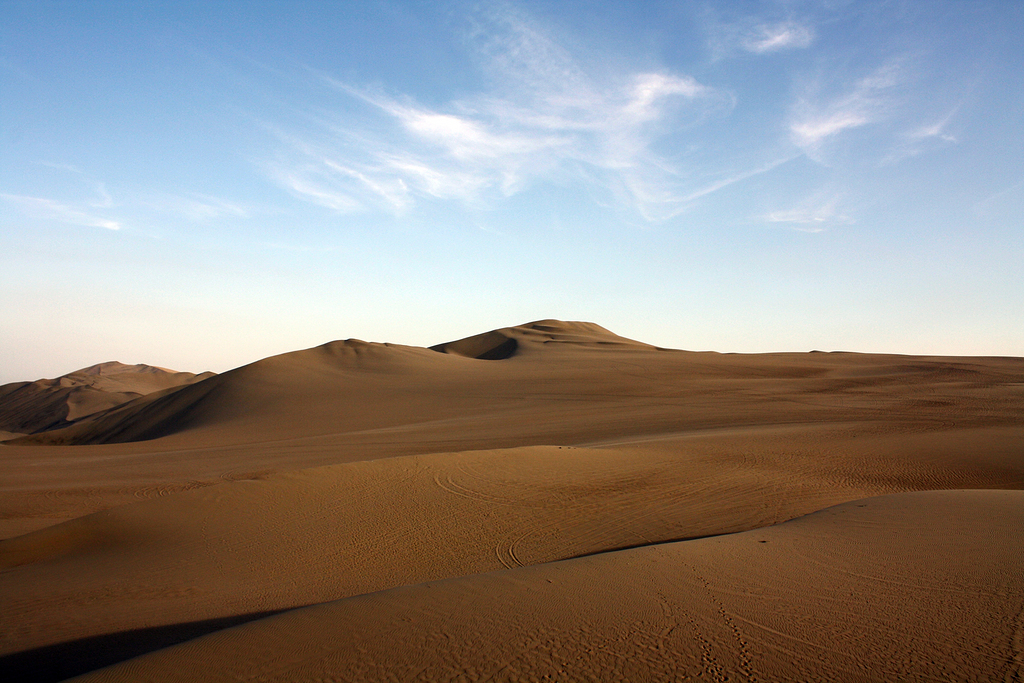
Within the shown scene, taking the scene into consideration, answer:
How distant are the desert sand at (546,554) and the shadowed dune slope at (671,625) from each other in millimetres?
23

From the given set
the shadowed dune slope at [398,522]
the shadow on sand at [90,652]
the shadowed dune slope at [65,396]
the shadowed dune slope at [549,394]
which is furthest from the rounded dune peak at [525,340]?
the shadow on sand at [90,652]

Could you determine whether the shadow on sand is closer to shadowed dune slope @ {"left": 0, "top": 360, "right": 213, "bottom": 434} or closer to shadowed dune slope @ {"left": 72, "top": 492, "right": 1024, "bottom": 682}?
shadowed dune slope @ {"left": 72, "top": 492, "right": 1024, "bottom": 682}

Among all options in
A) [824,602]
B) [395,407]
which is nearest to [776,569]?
[824,602]

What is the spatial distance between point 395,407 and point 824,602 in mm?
26533

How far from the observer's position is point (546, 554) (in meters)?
7.80

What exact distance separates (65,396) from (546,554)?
249 feet

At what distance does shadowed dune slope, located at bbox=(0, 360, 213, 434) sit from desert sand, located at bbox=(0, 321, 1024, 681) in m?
47.2

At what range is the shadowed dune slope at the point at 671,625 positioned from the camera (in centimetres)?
367

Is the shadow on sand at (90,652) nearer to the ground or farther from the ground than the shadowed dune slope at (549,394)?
nearer to the ground

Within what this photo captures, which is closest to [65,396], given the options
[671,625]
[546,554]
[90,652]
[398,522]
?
[398,522]

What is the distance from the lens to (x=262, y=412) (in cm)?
2977

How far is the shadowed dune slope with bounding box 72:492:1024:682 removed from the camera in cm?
367

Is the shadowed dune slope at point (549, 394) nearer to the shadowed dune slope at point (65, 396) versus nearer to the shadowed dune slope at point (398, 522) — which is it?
the shadowed dune slope at point (398, 522)

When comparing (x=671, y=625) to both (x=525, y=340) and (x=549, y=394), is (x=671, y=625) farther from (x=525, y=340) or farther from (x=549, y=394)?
(x=525, y=340)
